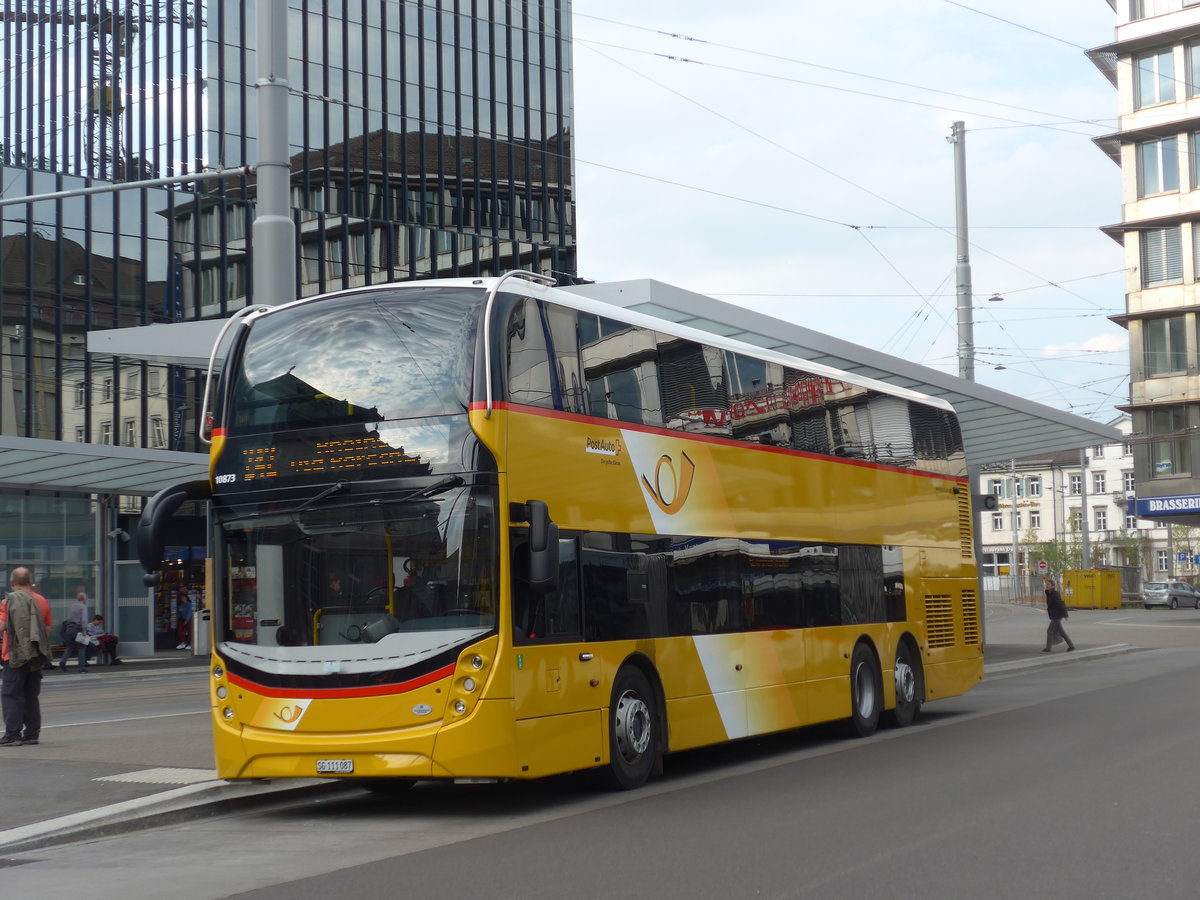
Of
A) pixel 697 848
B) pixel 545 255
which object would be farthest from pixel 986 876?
pixel 545 255

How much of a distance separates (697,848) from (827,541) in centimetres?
719

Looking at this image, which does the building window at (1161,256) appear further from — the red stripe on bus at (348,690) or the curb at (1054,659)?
the red stripe on bus at (348,690)

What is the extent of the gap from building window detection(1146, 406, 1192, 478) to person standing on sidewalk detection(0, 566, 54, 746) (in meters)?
56.8

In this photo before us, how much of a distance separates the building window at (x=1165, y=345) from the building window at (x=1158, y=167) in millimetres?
5539

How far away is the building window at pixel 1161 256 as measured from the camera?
6338 cm

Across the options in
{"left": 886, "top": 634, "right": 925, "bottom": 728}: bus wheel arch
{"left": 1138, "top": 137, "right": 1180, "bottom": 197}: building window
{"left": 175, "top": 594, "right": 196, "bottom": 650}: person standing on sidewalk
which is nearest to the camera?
{"left": 886, "top": 634, "right": 925, "bottom": 728}: bus wheel arch

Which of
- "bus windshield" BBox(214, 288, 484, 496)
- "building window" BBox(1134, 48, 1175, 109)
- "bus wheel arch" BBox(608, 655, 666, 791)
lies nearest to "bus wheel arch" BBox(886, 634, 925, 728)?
"bus wheel arch" BBox(608, 655, 666, 791)

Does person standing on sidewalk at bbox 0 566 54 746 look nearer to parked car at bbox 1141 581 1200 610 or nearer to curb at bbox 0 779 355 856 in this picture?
curb at bbox 0 779 355 856

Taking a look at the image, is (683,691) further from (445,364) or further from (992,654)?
(992,654)

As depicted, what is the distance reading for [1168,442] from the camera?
63.7 m

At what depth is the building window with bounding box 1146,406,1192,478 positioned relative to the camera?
2493 inches

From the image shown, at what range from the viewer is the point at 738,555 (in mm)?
13648

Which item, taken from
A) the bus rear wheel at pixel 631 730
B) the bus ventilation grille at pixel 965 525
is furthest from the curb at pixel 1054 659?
the bus rear wheel at pixel 631 730

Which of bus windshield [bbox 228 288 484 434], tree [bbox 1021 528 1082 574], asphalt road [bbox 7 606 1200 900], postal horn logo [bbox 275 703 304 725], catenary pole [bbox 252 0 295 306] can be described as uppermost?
catenary pole [bbox 252 0 295 306]
